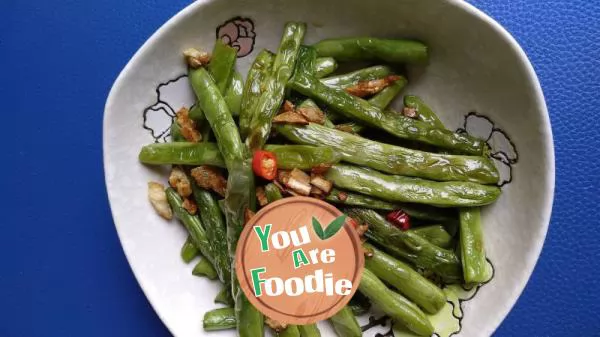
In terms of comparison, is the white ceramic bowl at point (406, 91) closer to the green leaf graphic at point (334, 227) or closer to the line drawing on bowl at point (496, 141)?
the line drawing on bowl at point (496, 141)

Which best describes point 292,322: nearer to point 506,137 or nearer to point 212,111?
point 212,111

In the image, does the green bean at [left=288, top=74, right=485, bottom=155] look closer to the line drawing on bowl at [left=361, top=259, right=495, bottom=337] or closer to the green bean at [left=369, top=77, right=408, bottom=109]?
the green bean at [left=369, top=77, right=408, bottom=109]

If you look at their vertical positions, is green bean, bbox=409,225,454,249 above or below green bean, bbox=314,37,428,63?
below

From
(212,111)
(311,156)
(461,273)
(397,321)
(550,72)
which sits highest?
(550,72)

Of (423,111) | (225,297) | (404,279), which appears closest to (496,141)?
(423,111)

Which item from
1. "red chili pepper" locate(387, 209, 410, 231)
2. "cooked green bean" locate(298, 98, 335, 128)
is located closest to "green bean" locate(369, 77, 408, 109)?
"cooked green bean" locate(298, 98, 335, 128)

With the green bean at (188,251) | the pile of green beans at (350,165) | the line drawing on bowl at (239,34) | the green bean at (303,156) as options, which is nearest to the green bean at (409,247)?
the pile of green beans at (350,165)

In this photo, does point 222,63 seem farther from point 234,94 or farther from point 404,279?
point 404,279

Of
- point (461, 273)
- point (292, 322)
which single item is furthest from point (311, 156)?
point (461, 273)
